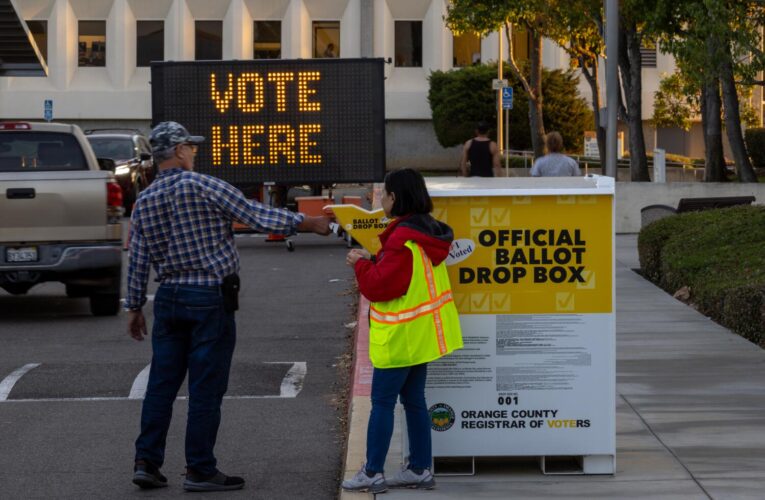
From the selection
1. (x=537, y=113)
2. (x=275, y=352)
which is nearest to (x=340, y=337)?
(x=275, y=352)

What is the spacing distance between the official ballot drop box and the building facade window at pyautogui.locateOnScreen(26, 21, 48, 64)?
55937 millimetres

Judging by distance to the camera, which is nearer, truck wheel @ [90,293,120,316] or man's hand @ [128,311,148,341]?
man's hand @ [128,311,148,341]

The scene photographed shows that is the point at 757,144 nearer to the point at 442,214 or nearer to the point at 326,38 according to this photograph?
the point at 326,38

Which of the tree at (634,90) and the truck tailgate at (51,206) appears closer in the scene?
the truck tailgate at (51,206)

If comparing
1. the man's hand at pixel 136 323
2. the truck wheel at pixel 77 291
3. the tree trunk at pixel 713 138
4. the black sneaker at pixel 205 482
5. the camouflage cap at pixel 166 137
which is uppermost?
the tree trunk at pixel 713 138

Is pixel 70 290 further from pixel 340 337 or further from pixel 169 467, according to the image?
pixel 169 467

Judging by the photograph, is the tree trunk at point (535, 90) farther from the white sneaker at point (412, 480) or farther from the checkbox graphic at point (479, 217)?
the white sneaker at point (412, 480)

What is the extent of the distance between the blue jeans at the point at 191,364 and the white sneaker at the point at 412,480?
0.96 metres

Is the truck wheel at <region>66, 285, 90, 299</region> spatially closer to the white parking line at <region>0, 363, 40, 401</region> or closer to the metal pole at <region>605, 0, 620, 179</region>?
the white parking line at <region>0, 363, 40, 401</region>

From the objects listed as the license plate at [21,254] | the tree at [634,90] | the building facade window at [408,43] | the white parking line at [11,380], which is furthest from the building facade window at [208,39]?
the white parking line at [11,380]

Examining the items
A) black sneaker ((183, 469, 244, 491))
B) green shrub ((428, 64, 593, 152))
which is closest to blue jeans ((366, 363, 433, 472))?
black sneaker ((183, 469, 244, 491))

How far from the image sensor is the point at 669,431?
8.54 meters

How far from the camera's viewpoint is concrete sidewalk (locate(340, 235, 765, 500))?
722 cm

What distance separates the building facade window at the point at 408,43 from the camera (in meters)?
61.7
